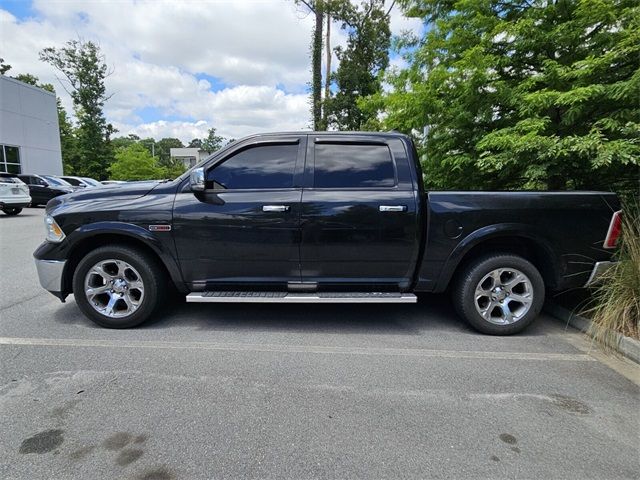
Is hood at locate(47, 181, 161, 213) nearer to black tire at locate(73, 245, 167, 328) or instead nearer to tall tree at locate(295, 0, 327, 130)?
black tire at locate(73, 245, 167, 328)

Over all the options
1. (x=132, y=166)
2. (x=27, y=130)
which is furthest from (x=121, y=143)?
(x=27, y=130)

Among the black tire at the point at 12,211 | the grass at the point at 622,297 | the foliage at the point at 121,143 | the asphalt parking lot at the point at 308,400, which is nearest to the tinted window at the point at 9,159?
the black tire at the point at 12,211

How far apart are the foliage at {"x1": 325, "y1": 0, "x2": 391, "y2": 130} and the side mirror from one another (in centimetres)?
1598

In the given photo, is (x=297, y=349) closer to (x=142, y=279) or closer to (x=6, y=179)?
(x=142, y=279)

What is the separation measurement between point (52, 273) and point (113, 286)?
0.62 m

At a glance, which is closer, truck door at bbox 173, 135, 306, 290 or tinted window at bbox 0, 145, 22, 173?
truck door at bbox 173, 135, 306, 290

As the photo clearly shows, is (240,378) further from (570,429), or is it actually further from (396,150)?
(396,150)

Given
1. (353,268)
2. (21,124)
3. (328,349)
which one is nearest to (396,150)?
(353,268)

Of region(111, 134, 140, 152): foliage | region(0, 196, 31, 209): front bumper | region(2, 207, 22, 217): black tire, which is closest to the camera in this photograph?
region(0, 196, 31, 209): front bumper

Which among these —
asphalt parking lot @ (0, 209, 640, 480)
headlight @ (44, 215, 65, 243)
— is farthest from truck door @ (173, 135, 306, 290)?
headlight @ (44, 215, 65, 243)

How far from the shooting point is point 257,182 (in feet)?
12.7

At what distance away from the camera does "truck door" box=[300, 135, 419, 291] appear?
3742 mm

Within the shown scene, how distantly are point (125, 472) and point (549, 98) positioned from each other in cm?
540

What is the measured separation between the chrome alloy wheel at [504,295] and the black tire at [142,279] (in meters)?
3.31
